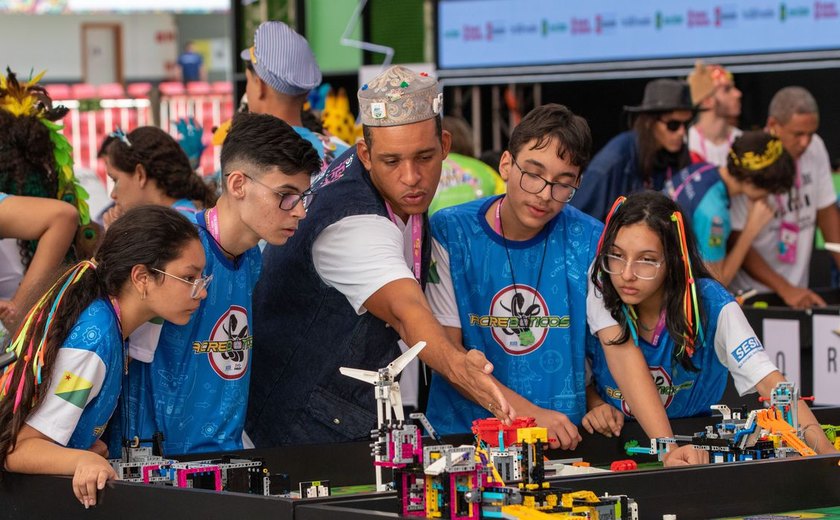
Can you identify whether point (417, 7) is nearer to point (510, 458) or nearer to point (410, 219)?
point (410, 219)

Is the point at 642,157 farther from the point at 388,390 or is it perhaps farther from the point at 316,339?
the point at 388,390

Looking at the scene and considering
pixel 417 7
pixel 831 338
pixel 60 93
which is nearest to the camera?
pixel 831 338

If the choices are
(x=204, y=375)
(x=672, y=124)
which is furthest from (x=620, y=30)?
(x=204, y=375)

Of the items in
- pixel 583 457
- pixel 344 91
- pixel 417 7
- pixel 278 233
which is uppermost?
pixel 417 7

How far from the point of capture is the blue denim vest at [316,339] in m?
3.22

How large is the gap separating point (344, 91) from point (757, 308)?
392 centimetres

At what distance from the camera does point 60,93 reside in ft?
53.9

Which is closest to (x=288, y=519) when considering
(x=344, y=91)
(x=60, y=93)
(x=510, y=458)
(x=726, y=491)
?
(x=510, y=458)

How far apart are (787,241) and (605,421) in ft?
9.59

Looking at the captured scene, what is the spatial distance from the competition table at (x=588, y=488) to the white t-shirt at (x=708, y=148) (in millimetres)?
4067

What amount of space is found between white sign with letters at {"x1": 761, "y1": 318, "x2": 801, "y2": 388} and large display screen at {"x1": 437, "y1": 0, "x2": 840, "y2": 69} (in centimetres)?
214

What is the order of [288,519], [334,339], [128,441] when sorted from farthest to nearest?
[334,339]
[128,441]
[288,519]

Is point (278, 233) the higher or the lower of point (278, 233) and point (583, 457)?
the higher

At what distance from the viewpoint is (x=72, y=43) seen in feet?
65.6
